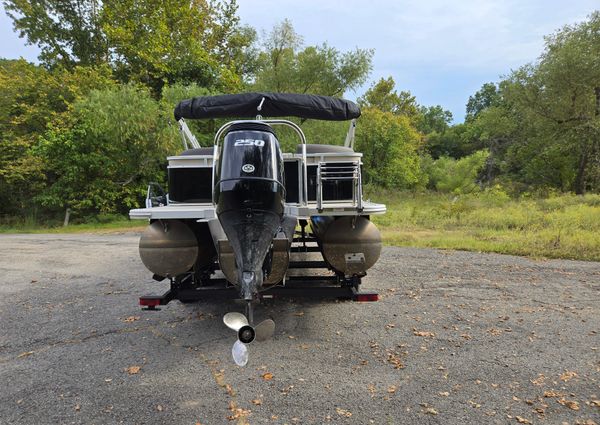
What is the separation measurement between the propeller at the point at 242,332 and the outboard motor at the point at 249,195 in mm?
239

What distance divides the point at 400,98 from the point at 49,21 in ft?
100

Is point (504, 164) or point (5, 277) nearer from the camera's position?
point (5, 277)

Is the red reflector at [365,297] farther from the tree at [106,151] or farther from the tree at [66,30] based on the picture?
the tree at [66,30]

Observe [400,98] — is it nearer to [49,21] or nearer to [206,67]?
[206,67]

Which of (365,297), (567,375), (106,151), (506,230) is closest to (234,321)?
(365,297)

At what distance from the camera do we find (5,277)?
7039mm

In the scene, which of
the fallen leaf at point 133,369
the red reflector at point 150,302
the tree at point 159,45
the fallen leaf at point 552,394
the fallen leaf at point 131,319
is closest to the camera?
the fallen leaf at point 552,394

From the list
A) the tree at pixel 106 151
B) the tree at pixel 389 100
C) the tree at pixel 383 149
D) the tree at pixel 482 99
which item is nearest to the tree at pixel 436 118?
the tree at pixel 482 99

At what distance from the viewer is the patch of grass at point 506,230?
28.1 ft

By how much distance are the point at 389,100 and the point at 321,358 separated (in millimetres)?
39760

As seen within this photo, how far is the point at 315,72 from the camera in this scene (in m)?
21.3

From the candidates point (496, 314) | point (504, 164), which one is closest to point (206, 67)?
point (496, 314)

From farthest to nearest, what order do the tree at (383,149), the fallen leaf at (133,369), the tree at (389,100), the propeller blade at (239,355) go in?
the tree at (389,100), the tree at (383,149), the fallen leaf at (133,369), the propeller blade at (239,355)

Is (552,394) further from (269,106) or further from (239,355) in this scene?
(269,106)
